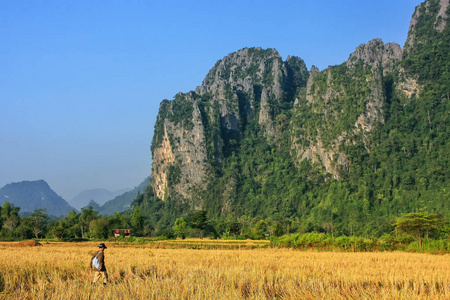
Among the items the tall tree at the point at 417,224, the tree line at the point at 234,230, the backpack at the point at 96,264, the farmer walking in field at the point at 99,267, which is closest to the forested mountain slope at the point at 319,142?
the tree line at the point at 234,230

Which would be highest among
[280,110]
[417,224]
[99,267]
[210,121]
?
Result: [280,110]

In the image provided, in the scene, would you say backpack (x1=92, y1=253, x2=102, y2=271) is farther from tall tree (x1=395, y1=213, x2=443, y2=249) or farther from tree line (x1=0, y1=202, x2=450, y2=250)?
tall tree (x1=395, y1=213, x2=443, y2=249)

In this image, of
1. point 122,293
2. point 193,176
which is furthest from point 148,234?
point 122,293

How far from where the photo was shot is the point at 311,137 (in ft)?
333

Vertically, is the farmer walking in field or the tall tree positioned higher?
the farmer walking in field

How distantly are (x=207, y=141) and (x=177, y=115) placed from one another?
13.7m

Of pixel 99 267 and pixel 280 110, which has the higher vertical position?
pixel 280 110

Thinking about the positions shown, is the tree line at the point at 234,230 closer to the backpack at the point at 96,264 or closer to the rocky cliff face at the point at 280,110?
the rocky cliff face at the point at 280,110

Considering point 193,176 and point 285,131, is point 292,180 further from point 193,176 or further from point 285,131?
point 193,176

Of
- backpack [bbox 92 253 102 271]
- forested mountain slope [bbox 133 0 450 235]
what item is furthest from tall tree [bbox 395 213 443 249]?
backpack [bbox 92 253 102 271]

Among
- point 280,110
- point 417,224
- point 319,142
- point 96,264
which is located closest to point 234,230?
point 319,142

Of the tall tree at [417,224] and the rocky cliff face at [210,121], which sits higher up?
the rocky cliff face at [210,121]

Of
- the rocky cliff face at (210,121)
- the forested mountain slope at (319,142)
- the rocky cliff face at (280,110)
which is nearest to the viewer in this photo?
the forested mountain slope at (319,142)

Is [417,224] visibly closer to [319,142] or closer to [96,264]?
[96,264]
